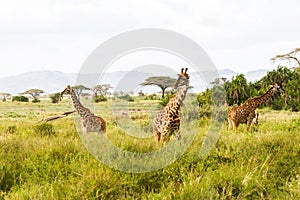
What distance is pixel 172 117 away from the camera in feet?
26.5

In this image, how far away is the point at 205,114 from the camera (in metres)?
15.3

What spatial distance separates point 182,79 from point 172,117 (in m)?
0.77

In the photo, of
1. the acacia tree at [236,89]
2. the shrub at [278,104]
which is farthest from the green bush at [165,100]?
the shrub at [278,104]

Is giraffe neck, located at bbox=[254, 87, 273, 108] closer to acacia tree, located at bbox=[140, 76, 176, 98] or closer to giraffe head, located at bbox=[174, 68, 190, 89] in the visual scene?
acacia tree, located at bbox=[140, 76, 176, 98]

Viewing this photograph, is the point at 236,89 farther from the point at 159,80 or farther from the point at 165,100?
the point at 159,80

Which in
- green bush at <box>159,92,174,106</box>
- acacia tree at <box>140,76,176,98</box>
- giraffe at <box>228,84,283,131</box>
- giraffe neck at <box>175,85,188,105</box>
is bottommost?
giraffe at <box>228,84,283,131</box>

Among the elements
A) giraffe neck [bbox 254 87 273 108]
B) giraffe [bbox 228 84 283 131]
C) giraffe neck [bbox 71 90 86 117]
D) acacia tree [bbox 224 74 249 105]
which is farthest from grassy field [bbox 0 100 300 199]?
acacia tree [bbox 224 74 249 105]

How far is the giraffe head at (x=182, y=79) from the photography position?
7.82 metres

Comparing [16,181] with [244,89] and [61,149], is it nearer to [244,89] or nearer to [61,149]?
[61,149]

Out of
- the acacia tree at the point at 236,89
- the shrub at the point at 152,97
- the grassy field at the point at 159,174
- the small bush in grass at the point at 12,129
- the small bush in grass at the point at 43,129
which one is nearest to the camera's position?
the grassy field at the point at 159,174

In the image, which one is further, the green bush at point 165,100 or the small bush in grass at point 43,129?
the green bush at point 165,100

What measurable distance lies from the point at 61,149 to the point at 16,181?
1219mm

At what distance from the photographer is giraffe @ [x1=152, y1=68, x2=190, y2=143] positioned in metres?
7.95

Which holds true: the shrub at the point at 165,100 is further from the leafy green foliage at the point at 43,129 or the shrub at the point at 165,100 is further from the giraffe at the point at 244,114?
the leafy green foliage at the point at 43,129
